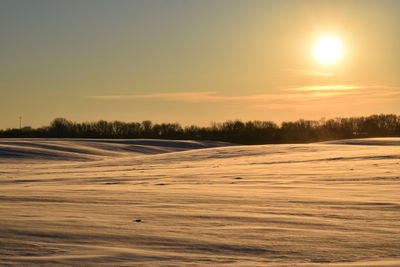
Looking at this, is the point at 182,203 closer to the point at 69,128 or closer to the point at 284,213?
the point at 284,213

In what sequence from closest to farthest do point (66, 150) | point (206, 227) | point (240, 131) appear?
point (206, 227)
point (66, 150)
point (240, 131)

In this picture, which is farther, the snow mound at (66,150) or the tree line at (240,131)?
the tree line at (240,131)

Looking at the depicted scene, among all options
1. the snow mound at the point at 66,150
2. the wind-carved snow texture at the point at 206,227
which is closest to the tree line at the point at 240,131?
the snow mound at the point at 66,150

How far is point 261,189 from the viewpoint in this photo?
9.59 meters

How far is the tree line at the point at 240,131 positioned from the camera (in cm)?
8681

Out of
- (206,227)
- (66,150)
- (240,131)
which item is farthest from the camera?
(240,131)

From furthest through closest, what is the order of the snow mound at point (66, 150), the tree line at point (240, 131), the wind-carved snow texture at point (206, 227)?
the tree line at point (240, 131)
the snow mound at point (66, 150)
the wind-carved snow texture at point (206, 227)

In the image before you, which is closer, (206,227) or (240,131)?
(206,227)

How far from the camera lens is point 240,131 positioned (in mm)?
92438

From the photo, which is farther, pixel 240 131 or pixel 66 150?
pixel 240 131

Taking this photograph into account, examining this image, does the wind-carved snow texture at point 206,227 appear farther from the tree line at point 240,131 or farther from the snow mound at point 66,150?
the tree line at point 240,131

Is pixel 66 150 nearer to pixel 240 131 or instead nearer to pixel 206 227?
pixel 206 227

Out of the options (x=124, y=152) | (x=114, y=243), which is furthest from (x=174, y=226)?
(x=124, y=152)

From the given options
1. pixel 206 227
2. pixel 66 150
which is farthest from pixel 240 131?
pixel 206 227
